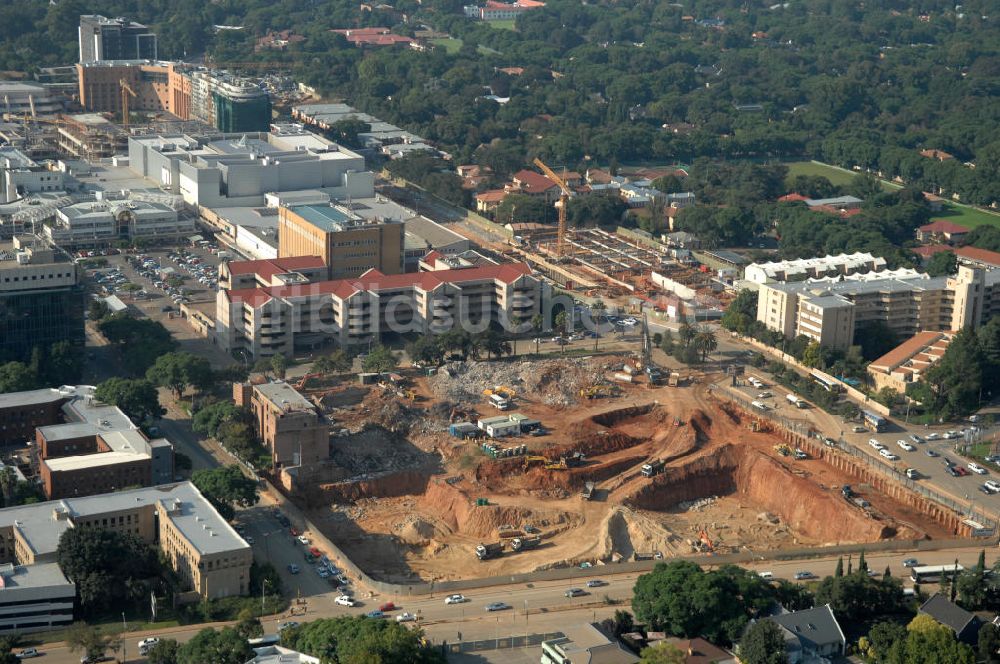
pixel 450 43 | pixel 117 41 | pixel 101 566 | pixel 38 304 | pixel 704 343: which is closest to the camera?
pixel 101 566

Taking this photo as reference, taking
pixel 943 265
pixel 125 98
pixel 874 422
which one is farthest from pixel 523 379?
pixel 125 98

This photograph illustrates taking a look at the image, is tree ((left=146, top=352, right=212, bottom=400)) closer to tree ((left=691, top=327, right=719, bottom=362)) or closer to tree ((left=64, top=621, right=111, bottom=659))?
tree ((left=64, top=621, right=111, bottom=659))

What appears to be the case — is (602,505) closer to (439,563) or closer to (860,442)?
(439,563)

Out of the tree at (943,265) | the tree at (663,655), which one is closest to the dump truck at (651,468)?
the tree at (663,655)

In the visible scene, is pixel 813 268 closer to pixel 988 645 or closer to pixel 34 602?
pixel 988 645

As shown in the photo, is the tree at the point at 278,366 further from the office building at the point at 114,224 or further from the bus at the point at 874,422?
the bus at the point at 874,422
